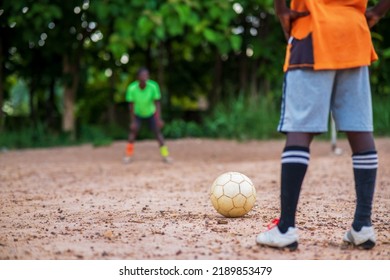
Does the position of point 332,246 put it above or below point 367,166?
below

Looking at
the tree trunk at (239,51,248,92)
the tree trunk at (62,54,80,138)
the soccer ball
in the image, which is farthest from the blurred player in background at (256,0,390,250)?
the tree trunk at (239,51,248,92)

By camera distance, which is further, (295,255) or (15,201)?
(15,201)

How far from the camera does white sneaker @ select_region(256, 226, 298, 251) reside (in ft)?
12.3

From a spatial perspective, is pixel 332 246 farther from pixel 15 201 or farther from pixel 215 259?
Answer: pixel 15 201

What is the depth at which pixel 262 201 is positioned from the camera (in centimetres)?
621

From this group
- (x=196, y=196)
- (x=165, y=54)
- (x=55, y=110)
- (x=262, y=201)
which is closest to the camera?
(x=262, y=201)

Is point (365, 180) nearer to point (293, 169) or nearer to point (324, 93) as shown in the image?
point (293, 169)

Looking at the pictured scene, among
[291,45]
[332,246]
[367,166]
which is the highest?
[291,45]

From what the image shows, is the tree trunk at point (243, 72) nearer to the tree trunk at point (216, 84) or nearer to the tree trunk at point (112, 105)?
the tree trunk at point (216, 84)

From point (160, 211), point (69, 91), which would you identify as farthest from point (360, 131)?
point (69, 91)

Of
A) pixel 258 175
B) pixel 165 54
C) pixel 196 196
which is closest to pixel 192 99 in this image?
pixel 165 54

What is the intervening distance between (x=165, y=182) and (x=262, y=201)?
2191 mm

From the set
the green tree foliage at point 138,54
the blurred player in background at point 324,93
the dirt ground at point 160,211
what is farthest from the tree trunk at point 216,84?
the blurred player in background at point 324,93

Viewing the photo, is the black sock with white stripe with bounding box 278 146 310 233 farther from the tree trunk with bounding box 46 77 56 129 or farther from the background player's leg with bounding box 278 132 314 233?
the tree trunk with bounding box 46 77 56 129
